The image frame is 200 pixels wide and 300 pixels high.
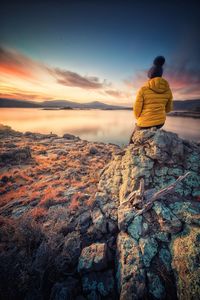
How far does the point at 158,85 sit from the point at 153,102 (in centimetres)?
60

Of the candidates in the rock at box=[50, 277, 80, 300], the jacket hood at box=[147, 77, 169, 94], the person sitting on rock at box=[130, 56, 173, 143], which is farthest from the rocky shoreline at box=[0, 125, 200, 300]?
the jacket hood at box=[147, 77, 169, 94]

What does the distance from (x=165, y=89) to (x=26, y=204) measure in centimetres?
796

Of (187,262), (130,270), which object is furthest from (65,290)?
(187,262)

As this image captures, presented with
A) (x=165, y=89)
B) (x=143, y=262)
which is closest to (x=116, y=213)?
(x=143, y=262)

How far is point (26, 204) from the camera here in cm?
608

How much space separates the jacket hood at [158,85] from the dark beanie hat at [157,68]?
25 centimetres

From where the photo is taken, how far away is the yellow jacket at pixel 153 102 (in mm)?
4677

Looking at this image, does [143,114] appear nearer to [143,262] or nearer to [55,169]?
[143,262]

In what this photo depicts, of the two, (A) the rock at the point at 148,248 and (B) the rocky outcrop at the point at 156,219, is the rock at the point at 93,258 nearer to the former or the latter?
(B) the rocky outcrop at the point at 156,219

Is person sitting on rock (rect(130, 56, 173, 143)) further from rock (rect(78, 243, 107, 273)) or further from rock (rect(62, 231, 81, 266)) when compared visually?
rock (rect(62, 231, 81, 266))

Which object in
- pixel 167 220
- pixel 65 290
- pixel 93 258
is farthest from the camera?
pixel 167 220

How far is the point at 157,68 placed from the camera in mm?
4648

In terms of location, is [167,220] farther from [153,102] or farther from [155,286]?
[153,102]

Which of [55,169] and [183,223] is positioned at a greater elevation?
[183,223]
